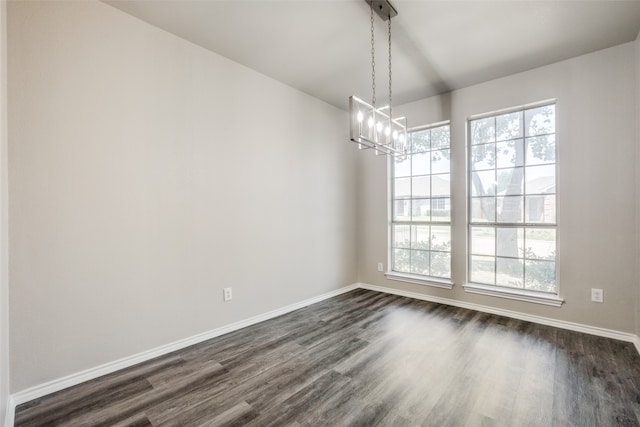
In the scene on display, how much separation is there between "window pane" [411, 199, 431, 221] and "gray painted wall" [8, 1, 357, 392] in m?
1.86

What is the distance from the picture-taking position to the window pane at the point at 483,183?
138 inches

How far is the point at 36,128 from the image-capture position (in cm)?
193

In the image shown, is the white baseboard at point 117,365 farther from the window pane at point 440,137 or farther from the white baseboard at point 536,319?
the window pane at point 440,137

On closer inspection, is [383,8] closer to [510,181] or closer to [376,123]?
[376,123]

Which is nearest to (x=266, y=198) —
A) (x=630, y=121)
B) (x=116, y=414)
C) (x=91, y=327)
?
(x=91, y=327)

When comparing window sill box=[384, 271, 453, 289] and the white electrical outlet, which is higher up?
the white electrical outlet

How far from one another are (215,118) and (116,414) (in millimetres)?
2474

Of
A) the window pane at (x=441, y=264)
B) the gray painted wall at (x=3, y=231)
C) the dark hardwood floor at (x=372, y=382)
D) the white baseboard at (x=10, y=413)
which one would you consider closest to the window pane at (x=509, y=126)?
the window pane at (x=441, y=264)

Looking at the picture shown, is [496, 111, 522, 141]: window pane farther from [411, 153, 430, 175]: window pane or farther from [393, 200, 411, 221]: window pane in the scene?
[393, 200, 411, 221]: window pane

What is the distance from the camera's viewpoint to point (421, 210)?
13.5 feet

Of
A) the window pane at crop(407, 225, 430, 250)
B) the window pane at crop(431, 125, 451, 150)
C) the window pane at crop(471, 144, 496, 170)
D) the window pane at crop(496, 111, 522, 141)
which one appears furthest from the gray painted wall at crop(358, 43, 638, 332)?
the window pane at crop(407, 225, 430, 250)

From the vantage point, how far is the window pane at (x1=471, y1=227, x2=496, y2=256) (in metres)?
3.53

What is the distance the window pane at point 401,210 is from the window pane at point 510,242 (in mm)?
1178

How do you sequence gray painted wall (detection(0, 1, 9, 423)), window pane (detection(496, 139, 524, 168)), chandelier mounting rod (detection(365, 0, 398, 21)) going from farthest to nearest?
window pane (detection(496, 139, 524, 168))
chandelier mounting rod (detection(365, 0, 398, 21))
gray painted wall (detection(0, 1, 9, 423))
